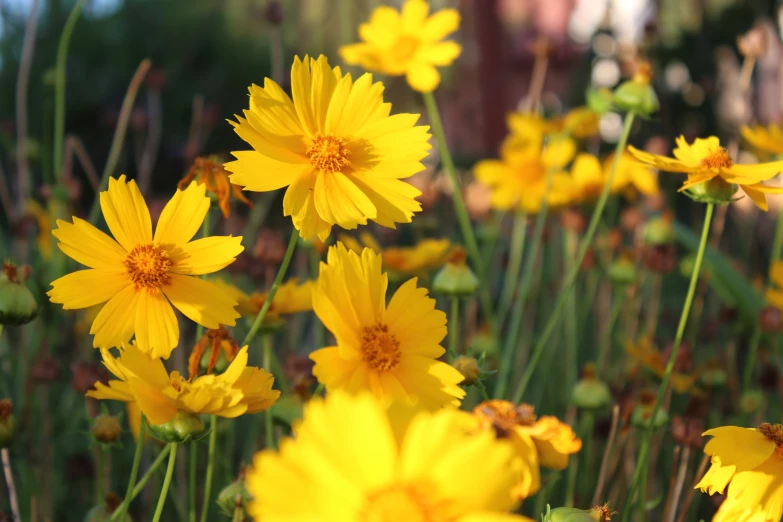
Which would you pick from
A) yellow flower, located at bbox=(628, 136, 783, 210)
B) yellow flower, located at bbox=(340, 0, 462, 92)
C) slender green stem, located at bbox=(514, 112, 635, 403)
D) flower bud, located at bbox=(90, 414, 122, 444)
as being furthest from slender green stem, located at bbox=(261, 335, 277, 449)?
yellow flower, located at bbox=(340, 0, 462, 92)

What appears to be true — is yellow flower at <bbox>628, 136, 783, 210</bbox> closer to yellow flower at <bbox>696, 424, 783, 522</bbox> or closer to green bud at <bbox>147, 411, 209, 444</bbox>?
yellow flower at <bbox>696, 424, 783, 522</bbox>

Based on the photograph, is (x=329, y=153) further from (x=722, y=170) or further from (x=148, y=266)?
(x=722, y=170)

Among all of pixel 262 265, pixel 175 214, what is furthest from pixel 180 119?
pixel 175 214

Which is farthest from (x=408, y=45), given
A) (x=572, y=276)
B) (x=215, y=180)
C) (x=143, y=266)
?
(x=143, y=266)

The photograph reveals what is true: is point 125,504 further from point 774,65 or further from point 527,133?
point 774,65

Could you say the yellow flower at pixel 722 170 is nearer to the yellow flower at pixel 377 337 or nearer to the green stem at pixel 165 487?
the yellow flower at pixel 377 337

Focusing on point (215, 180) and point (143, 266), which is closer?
point (143, 266)

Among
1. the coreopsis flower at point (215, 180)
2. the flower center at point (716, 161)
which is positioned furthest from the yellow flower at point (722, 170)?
the coreopsis flower at point (215, 180)
